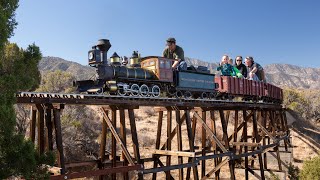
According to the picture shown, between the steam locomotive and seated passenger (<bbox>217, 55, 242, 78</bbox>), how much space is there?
77cm

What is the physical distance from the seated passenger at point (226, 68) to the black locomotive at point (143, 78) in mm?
2221

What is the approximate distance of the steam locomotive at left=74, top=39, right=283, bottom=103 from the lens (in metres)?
10.8

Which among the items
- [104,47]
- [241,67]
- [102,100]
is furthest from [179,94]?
[241,67]

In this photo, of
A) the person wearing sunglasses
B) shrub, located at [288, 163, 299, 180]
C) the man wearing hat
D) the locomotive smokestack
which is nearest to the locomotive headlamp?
the locomotive smokestack

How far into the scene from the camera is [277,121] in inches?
1097

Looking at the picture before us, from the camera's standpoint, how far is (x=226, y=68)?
18.9 metres

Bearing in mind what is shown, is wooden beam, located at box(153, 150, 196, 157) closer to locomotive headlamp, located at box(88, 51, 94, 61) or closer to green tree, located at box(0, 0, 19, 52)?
locomotive headlamp, located at box(88, 51, 94, 61)

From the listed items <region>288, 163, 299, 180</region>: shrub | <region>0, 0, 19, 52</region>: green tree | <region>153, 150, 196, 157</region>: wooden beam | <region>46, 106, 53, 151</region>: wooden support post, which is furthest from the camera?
<region>288, 163, 299, 180</region>: shrub

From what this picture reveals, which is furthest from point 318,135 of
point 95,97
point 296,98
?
point 95,97

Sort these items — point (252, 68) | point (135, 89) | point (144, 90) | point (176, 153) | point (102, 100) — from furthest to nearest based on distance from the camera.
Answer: point (252, 68) < point (144, 90) < point (135, 89) < point (176, 153) < point (102, 100)

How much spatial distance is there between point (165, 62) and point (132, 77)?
209 centimetres

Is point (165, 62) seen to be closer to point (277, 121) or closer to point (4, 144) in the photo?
point (4, 144)

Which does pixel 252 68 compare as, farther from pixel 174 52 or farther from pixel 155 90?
pixel 155 90

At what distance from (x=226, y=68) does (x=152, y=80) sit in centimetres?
760
